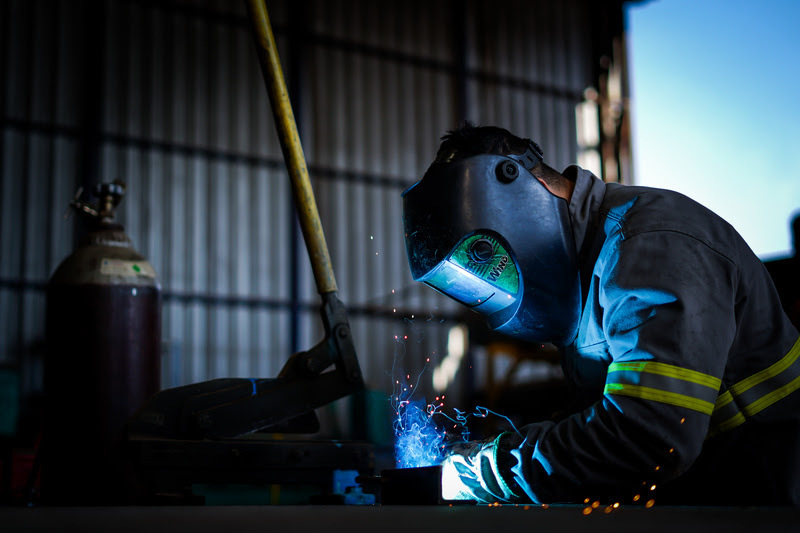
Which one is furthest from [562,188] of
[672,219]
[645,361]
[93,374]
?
[93,374]

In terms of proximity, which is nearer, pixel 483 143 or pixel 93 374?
pixel 483 143

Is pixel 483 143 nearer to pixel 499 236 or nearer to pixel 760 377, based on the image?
pixel 499 236

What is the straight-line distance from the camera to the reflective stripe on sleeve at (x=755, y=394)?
1.59m

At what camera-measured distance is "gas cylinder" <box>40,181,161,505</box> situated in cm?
251

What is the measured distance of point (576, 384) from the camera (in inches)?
76.5

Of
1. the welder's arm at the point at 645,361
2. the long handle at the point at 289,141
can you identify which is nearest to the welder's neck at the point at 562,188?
the welder's arm at the point at 645,361

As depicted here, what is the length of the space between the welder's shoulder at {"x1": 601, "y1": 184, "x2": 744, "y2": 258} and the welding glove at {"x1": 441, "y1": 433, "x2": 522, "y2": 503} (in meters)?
0.48

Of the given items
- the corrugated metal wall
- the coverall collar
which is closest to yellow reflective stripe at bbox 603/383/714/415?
the coverall collar

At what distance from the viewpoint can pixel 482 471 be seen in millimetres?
1628

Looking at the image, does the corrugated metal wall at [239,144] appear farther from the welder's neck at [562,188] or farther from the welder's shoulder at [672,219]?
the welder's shoulder at [672,219]

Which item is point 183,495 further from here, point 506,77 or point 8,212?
point 506,77

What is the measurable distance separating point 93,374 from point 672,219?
1865 mm

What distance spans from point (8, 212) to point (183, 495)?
6646 millimetres

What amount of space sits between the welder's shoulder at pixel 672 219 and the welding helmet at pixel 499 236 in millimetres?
150
